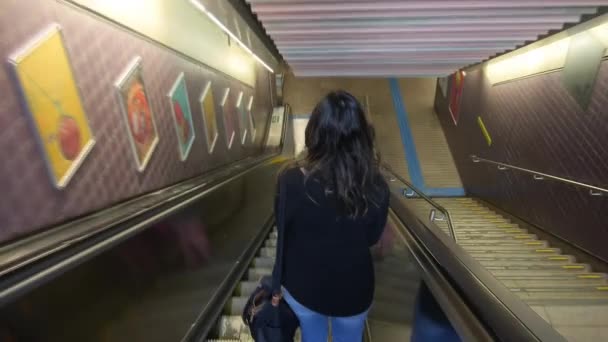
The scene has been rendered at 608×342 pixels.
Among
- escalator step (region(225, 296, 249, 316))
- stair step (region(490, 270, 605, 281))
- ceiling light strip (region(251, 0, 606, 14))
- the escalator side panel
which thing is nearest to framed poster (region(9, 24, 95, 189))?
the escalator side panel

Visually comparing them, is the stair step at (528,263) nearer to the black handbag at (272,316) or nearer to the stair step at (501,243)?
the stair step at (501,243)

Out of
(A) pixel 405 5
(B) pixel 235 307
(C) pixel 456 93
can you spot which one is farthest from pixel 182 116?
(C) pixel 456 93

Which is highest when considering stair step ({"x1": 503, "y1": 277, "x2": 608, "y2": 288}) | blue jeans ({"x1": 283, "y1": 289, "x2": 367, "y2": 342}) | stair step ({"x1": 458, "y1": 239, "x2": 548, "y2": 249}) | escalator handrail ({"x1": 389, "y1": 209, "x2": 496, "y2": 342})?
escalator handrail ({"x1": 389, "y1": 209, "x2": 496, "y2": 342})

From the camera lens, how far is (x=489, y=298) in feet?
3.30

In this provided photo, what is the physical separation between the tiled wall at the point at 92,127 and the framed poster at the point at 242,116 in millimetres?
2222

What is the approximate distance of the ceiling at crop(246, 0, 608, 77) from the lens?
3.77 metres

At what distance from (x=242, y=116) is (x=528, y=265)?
519 centimetres

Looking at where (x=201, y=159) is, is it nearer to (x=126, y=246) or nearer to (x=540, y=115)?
(x=126, y=246)

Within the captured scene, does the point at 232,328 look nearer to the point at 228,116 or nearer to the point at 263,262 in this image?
the point at 263,262

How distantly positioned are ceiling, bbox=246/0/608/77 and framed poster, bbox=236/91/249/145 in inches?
49.2

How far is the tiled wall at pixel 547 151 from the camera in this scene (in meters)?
3.76

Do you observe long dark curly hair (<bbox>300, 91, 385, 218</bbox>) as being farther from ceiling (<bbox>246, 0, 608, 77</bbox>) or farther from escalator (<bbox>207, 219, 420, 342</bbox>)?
ceiling (<bbox>246, 0, 608, 77</bbox>)

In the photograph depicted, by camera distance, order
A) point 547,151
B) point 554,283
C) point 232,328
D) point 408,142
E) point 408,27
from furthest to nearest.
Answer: point 408,142 → point 547,151 → point 408,27 → point 554,283 → point 232,328

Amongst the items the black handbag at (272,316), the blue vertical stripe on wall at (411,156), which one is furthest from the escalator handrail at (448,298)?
the blue vertical stripe on wall at (411,156)
